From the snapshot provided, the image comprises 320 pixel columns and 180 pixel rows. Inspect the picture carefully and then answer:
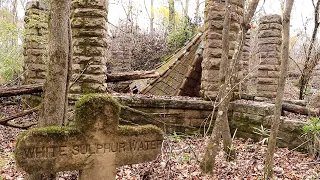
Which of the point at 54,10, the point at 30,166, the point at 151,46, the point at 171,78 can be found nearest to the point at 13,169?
the point at 30,166

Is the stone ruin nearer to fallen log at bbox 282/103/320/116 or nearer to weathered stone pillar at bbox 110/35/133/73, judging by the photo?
fallen log at bbox 282/103/320/116

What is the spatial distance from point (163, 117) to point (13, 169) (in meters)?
3.62

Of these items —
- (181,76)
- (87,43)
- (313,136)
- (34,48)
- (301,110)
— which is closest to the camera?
(313,136)

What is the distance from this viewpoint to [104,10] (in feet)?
24.6

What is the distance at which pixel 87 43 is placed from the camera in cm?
737

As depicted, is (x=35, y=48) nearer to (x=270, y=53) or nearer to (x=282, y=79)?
(x=270, y=53)

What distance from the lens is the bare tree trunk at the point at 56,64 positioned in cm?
362

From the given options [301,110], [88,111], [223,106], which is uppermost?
[88,111]

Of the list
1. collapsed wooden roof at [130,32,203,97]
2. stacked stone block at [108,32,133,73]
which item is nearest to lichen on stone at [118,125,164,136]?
collapsed wooden roof at [130,32,203,97]

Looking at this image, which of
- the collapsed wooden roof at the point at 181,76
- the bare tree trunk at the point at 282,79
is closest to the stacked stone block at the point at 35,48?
the collapsed wooden roof at the point at 181,76

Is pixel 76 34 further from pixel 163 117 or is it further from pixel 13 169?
pixel 13 169

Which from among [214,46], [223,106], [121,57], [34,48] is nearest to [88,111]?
[223,106]

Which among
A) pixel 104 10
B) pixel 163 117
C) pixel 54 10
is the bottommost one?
pixel 163 117

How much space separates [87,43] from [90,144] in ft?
15.2
